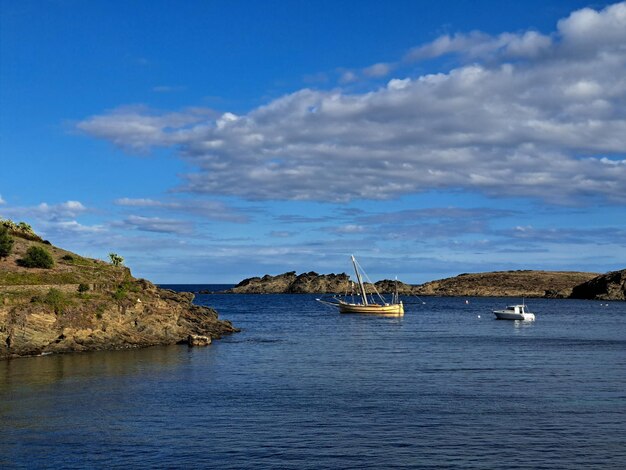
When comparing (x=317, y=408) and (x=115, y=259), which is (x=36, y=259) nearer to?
(x=115, y=259)

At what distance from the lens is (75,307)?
280 ft

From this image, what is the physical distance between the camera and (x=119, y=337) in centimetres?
8906

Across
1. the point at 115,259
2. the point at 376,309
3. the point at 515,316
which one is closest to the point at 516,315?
the point at 515,316

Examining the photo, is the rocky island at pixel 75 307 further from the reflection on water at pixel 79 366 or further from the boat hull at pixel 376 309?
the boat hull at pixel 376 309

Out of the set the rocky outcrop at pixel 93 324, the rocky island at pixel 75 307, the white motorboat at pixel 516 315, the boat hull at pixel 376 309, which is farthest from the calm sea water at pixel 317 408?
the boat hull at pixel 376 309

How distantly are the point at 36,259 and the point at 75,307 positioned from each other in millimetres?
15441

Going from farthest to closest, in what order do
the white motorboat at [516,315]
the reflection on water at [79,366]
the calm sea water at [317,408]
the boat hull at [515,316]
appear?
the white motorboat at [516,315], the boat hull at [515,316], the reflection on water at [79,366], the calm sea water at [317,408]

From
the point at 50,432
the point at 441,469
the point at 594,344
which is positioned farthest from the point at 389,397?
the point at 594,344

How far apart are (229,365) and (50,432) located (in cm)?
3279

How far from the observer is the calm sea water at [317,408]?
3600cm

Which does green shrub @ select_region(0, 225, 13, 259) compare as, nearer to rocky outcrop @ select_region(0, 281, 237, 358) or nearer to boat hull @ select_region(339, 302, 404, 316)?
rocky outcrop @ select_region(0, 281, 237, 358)

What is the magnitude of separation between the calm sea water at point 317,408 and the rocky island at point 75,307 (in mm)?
4659

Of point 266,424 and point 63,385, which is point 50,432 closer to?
point 266,424

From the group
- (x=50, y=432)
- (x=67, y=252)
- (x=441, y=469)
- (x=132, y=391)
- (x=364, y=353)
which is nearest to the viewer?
(x=441, y=469)
